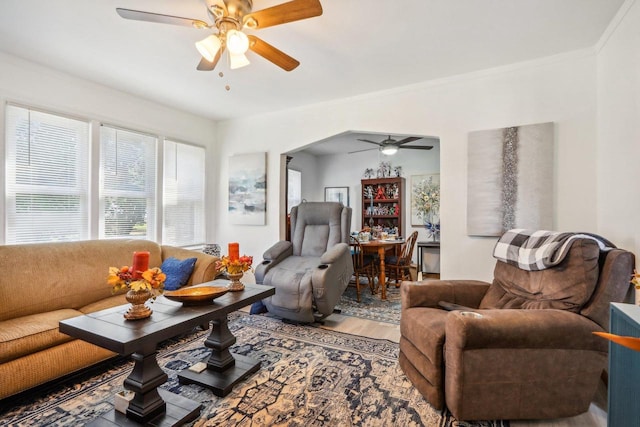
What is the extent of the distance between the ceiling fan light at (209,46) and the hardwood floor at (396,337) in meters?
2.55

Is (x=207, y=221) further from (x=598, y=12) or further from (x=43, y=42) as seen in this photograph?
(x=598, y=12)

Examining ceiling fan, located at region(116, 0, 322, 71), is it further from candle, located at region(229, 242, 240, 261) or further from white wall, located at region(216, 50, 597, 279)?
white wall, located at region(216, 50, 597, 279)

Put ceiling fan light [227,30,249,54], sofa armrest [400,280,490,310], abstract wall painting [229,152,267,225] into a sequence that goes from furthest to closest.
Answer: abstract wall painting [229,152,267,225] < sofa armrest [400,280,490,310] < ceiling fan light [227,30,249,54]

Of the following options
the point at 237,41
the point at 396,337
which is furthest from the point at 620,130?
the point at 237,41

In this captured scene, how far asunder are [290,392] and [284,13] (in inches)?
89.5

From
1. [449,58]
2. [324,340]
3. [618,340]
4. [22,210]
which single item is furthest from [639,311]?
[22,210]

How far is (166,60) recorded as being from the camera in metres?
2.79

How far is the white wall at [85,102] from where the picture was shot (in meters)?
2.74

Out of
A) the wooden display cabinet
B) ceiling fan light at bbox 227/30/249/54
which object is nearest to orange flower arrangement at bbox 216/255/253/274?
ceiling fan light at bbox 227/30/249/54

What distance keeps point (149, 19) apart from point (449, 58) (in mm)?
2373

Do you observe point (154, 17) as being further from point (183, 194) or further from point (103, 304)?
point (183, 194)

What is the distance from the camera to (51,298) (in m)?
2.47

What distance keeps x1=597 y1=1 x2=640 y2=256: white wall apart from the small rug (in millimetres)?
1994

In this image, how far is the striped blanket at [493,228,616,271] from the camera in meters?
1.83
